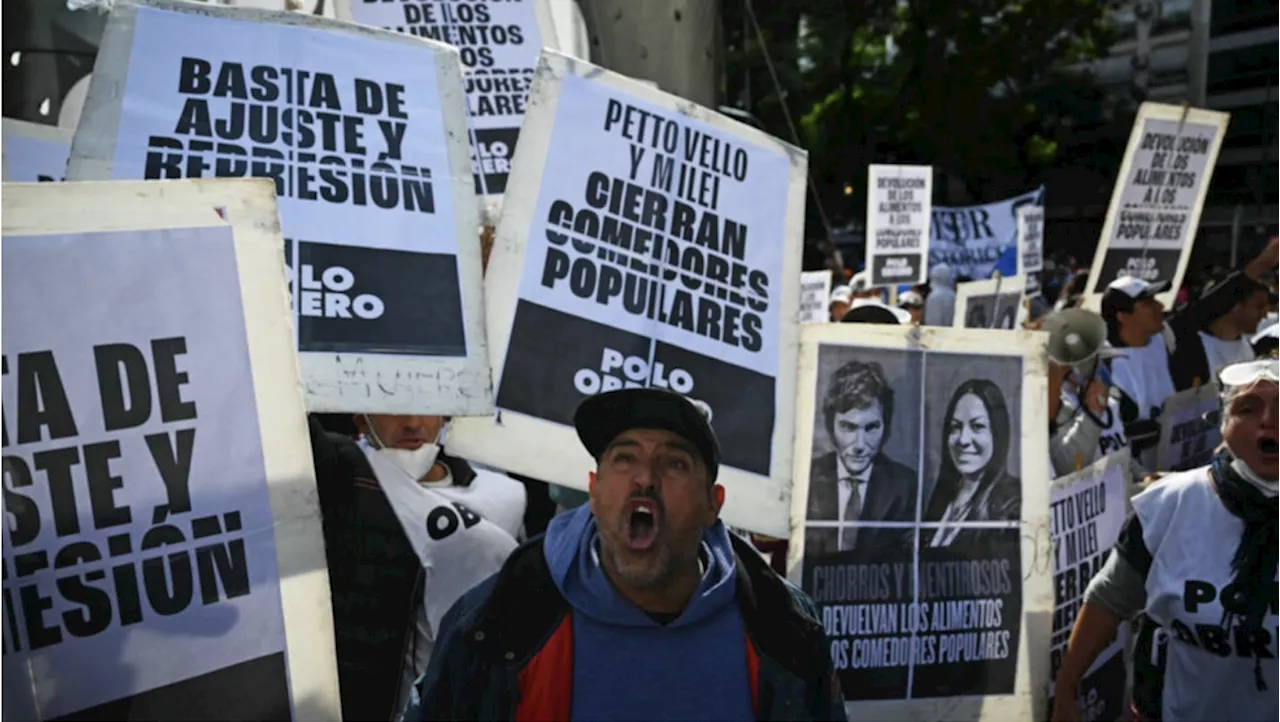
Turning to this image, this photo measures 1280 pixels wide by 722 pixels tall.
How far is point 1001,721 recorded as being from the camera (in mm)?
3977

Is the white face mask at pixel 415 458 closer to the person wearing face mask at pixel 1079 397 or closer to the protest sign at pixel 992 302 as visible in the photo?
the person wearing face mask at pixel 1079 397

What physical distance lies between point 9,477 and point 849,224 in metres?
30.3

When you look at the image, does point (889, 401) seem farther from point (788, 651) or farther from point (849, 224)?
point (849, 224)

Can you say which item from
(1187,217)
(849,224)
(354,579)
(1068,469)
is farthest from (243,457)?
(849,224)

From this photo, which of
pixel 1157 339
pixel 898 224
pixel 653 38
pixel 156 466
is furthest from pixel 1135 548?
pixel 898 224

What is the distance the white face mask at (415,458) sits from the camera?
3330mm

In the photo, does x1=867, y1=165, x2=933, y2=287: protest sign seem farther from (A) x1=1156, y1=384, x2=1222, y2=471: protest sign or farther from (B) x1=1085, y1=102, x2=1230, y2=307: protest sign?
(A) x1=1156, y1=384, x2=1222, y2=471: protest sign

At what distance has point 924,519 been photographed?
3.99 m

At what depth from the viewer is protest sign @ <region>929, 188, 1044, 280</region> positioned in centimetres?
1377

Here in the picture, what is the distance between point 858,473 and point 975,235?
10.5 meters

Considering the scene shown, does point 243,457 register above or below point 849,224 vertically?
below

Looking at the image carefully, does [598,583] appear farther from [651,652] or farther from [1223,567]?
[1223,567]

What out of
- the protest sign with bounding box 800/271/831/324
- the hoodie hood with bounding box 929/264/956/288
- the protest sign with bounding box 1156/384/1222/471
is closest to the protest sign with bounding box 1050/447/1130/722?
the protest sign with bounding box 1156/384/1222/471

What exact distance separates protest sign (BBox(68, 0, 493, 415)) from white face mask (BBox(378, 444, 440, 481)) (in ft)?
1.28
